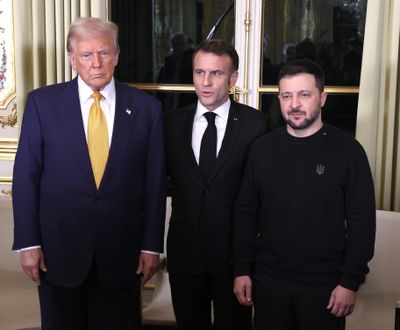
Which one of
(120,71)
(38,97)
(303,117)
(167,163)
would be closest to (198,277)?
(167,163)

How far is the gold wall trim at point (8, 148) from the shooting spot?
3240 mm

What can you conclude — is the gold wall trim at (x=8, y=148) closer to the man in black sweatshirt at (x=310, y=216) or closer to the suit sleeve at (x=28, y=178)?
the suit sleeve at (x=28, y=178)

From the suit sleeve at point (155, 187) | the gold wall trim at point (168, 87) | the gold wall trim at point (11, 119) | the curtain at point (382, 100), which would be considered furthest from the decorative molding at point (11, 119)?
the curtain at point (382, 100)

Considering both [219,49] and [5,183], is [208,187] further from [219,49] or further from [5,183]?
[5,183]

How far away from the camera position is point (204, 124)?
2025 millimetres

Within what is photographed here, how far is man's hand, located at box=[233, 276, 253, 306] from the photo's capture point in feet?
6.11

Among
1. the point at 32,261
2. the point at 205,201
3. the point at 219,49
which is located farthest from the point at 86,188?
the point at 219,49

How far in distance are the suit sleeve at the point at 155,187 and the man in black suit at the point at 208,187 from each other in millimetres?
85

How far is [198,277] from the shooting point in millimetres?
1981

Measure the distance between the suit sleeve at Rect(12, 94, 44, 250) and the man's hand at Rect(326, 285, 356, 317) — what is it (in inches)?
36.3

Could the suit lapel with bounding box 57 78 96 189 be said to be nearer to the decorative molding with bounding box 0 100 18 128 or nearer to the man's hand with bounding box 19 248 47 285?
the man's hand with bounding box 19 248 47 285

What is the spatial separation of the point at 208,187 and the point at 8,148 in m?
1.71

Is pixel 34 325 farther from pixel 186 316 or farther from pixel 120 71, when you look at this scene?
pixel 120 71

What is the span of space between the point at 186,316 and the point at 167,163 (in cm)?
54
